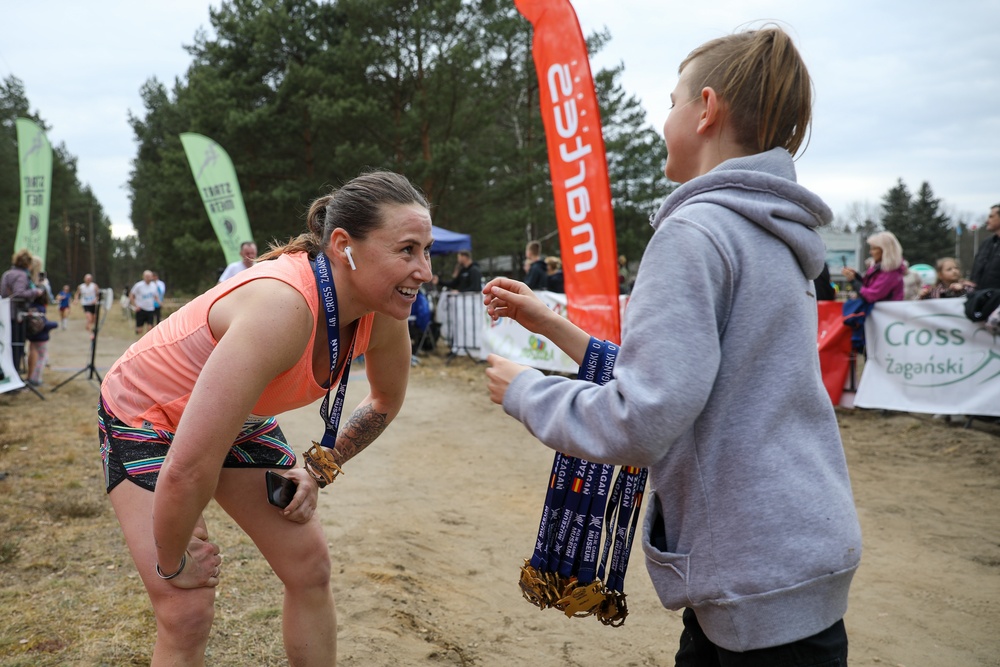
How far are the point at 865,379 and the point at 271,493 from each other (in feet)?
25.9

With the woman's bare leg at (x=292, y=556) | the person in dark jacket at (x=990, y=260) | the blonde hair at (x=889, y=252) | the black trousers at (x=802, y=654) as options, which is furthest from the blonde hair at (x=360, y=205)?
the blonde hair at (x=889, y=252)

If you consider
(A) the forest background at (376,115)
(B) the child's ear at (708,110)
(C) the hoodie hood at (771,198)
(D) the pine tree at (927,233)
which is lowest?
(D) the pine tree at (927,233)

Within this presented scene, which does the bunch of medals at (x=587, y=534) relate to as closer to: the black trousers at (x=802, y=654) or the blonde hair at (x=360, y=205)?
the black trousers at (x=802, y=654)

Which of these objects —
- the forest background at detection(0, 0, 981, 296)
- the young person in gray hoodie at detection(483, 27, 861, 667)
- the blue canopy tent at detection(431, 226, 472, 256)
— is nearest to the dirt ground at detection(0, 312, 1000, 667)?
the young person in gray hoodie at detection(483, 27, 861, 667)

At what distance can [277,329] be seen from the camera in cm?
188

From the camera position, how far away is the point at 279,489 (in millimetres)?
2221

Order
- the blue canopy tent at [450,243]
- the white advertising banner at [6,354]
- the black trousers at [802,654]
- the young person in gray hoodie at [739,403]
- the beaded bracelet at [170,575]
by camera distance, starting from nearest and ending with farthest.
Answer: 1. the young person in gray hoodie at [739,403]
2. the black trousers at [802,654]
3. the beaded bracelet at [170,575]
4. the white advertising banner at [6,354]
5. the blue canopy tent at [450,243]

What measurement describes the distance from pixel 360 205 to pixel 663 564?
1.30 meters

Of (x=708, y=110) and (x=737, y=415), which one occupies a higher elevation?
(x=708, y=110)

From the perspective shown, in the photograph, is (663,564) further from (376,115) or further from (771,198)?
(376,115)

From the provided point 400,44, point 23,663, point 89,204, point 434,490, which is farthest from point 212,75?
point 89,204

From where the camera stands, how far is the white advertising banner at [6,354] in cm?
895

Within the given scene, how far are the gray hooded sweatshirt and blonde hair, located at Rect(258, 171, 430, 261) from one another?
0.93 metres

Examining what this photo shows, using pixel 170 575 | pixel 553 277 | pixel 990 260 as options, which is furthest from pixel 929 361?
pixel 170 575
